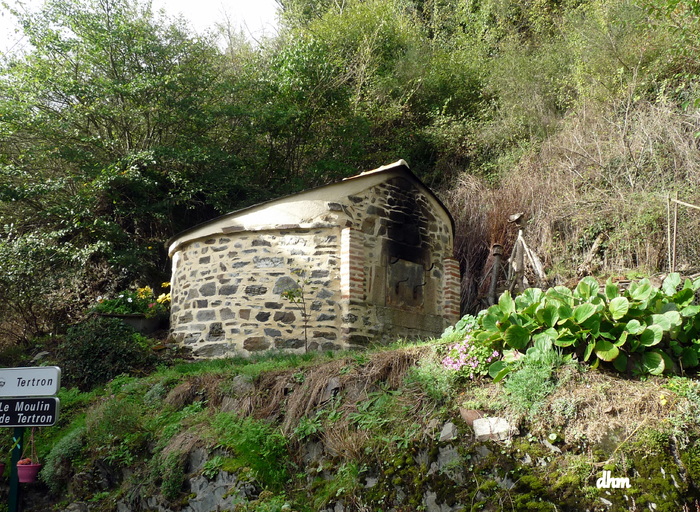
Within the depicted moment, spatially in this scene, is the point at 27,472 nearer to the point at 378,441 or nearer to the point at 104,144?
the point at 378,441

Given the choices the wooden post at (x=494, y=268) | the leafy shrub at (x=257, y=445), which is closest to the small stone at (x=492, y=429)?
the leafy shrub at (x=257, y=445)

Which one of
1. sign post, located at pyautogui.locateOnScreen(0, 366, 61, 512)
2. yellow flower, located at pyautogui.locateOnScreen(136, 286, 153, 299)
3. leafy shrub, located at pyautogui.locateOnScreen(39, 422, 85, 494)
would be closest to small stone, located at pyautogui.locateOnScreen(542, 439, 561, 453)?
sign post, located at pyautogui.locateOnScreen(0, 366, 61, 512)

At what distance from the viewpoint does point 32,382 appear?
5344 millimetres

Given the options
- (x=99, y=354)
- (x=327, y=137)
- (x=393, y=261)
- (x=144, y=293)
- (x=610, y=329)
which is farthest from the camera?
(x=327, y=137)

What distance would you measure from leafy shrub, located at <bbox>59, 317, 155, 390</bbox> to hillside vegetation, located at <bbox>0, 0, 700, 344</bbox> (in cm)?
307

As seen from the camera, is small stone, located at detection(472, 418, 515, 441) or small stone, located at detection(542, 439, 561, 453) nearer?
small stone, located at detection(542, 439, 561, 453)

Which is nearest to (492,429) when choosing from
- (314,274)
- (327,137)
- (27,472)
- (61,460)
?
(314,274)

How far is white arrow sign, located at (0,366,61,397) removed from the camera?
17.4 feet

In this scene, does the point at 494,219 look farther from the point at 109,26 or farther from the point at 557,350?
the point at 109,26

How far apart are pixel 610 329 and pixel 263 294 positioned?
5480mm

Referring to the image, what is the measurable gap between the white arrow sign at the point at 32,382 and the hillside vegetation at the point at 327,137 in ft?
22.2

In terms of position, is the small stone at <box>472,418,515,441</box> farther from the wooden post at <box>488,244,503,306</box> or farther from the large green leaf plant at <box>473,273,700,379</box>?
the wooden post at <box>488,244,503,306</box>

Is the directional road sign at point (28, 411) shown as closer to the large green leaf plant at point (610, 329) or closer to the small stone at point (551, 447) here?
the large green leaf plant at point (610, 329)

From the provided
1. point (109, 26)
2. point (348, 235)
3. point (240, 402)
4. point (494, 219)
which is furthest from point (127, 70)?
point (240, 402)
